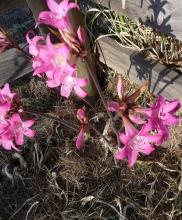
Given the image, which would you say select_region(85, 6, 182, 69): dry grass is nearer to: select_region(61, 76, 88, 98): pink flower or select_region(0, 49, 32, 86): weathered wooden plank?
select_region(0, 49, 32, 86): weathered wooden plank

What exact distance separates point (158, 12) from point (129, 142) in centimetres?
67

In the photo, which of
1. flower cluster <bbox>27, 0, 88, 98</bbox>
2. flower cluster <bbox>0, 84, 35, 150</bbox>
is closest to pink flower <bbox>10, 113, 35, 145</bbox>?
flower cluster <bbox>0, 84, 35, 150</bbox>

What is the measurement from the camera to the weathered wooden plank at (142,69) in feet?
6.41

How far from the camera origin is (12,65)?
2221 millimetres

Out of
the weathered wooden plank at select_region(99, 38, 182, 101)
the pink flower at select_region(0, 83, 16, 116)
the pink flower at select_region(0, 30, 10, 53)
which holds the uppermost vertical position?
the pink flower at select_region(0, 30, 10, 53)

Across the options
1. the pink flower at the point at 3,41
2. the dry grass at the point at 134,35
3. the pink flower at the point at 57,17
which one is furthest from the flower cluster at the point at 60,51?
the dry grass at the point at 134,35

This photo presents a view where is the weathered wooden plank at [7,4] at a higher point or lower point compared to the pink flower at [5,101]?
higher

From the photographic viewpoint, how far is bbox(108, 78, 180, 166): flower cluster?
1.35 meters

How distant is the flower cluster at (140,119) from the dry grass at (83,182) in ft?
1.84

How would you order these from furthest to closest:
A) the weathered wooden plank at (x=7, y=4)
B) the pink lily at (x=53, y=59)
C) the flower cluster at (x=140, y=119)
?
1. the weathered wooden plank at (x=7, y=4)
2. the flower cluster at (x=140, y=119)
3. the pink lily at (x=53, y=59)

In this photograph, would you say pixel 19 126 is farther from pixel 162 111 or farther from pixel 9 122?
pixel 162 111

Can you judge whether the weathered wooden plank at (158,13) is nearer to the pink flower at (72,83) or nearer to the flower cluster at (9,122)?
the pink flower at (72,83)

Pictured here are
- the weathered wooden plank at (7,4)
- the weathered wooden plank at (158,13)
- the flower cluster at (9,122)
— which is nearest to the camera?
the flower cluster at (9,122)

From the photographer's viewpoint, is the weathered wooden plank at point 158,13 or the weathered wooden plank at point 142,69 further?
the weathered wooden plank at point 142,69
